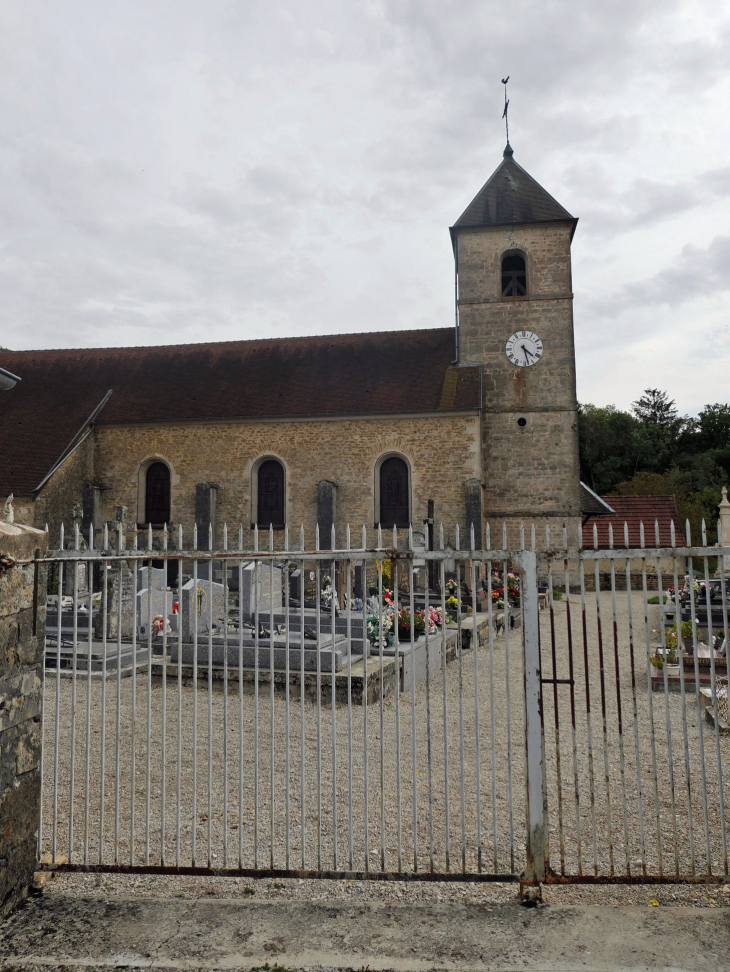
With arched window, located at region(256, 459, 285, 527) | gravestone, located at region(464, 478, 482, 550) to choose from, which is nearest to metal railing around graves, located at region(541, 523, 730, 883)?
gravestone, located at region(464, 478, 482, 550)

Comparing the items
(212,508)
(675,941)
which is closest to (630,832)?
(675,941)

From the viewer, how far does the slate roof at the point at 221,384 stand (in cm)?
2080

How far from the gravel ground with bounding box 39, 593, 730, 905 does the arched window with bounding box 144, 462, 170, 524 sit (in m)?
14.9

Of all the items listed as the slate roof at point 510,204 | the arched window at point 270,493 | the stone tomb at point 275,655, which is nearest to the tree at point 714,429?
the slate roof at point 510,204

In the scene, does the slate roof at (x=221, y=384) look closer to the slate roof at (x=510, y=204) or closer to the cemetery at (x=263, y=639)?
the slate roof at (x=510, y=204)

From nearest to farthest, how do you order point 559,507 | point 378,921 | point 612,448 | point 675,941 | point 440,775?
point 675,941 → point 378,921 → point 440,775 → point 559,507 → point 612,448

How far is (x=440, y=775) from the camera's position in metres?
5.36

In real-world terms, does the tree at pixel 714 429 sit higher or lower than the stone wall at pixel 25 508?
higher

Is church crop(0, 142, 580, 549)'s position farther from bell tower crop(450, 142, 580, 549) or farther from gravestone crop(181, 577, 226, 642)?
gravestone crop(181, 577, 226, 642)

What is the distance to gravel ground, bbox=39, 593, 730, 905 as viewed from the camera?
3527 millimetres

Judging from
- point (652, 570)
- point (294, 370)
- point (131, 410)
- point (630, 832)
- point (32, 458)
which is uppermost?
point (294, 370)

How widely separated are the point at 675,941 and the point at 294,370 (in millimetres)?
21091

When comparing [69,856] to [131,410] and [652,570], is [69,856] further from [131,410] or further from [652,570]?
[652,570]

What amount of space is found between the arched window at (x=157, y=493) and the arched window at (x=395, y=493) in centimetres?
728
